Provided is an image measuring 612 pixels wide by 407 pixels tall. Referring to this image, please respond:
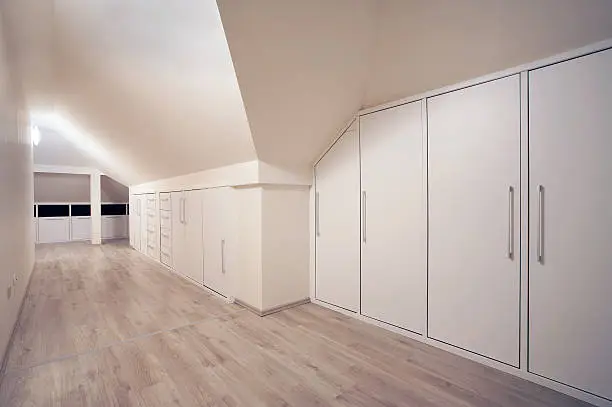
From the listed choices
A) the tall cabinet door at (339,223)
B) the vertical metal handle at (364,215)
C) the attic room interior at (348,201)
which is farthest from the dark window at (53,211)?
the vertical metal handle at (364,215)

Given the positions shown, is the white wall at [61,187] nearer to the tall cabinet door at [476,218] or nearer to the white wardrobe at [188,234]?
the white wardrobe at [188,234]

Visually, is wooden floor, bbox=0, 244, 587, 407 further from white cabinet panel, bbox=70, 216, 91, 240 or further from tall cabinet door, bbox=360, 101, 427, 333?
white cabinet panel, bbox=70, 216, 91, 240

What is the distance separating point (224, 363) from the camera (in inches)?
90.3

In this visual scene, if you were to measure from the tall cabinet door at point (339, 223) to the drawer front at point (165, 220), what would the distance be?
10.0ft

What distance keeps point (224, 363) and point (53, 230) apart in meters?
8.85

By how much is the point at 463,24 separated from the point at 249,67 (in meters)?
1.45

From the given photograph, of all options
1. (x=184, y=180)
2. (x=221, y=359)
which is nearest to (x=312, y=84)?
(x=221, y=359)

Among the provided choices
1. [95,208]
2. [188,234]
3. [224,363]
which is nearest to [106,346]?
[224,363]

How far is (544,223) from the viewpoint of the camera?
1.97 meters

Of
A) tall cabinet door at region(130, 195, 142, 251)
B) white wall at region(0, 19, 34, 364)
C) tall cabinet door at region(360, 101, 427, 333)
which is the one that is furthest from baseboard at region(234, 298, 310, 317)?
tall cabinet door at region(130, 195, 142, 251)

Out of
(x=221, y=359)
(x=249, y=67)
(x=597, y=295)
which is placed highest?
(x=249, y=67)

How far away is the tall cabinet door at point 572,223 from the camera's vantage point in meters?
1.76

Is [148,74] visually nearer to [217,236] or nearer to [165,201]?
[217,236]

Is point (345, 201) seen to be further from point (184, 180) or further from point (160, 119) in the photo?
point (184, 180)
